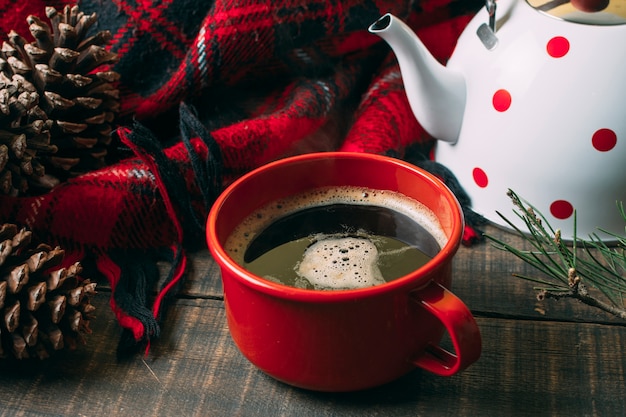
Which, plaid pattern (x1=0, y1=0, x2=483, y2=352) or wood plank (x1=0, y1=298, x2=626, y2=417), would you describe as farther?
plaid pattern (x1=0, y1=0, x2=483, y2=352)

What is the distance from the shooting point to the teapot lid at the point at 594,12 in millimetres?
580

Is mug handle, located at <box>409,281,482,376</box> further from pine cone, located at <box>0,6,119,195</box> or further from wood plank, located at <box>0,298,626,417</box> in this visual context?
pine cone, located at <box>0,6,119,195</box>

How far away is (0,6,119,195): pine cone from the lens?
0.58 metres

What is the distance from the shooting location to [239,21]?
2.36ft

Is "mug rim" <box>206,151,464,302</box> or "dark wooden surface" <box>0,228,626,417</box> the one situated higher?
"mug rim" <box>206,151,464,302</box>

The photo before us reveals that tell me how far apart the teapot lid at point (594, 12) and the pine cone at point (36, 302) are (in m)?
0.42

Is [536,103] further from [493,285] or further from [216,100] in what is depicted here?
[216,100]

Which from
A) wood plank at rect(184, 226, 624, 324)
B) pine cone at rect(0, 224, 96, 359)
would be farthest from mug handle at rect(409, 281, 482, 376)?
pine cone at rect(0, 224, 96, 359)

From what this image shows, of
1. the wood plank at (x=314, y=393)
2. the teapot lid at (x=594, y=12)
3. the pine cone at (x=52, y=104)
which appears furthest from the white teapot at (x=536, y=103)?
the pine cone at (x=52, y=104)

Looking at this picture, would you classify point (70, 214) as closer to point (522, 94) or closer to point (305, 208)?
point (305, 208)

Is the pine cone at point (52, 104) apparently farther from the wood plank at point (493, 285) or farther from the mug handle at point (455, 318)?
the mug handle at point (455, 318)

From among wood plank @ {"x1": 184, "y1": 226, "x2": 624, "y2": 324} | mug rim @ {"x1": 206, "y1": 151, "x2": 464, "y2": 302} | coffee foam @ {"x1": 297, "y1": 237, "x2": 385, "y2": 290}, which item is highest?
mug rim @ {"x1": 206, "y1": 151, "x2": 464, "y2": 302}

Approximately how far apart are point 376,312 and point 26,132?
326 mm

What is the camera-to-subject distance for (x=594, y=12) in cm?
58
